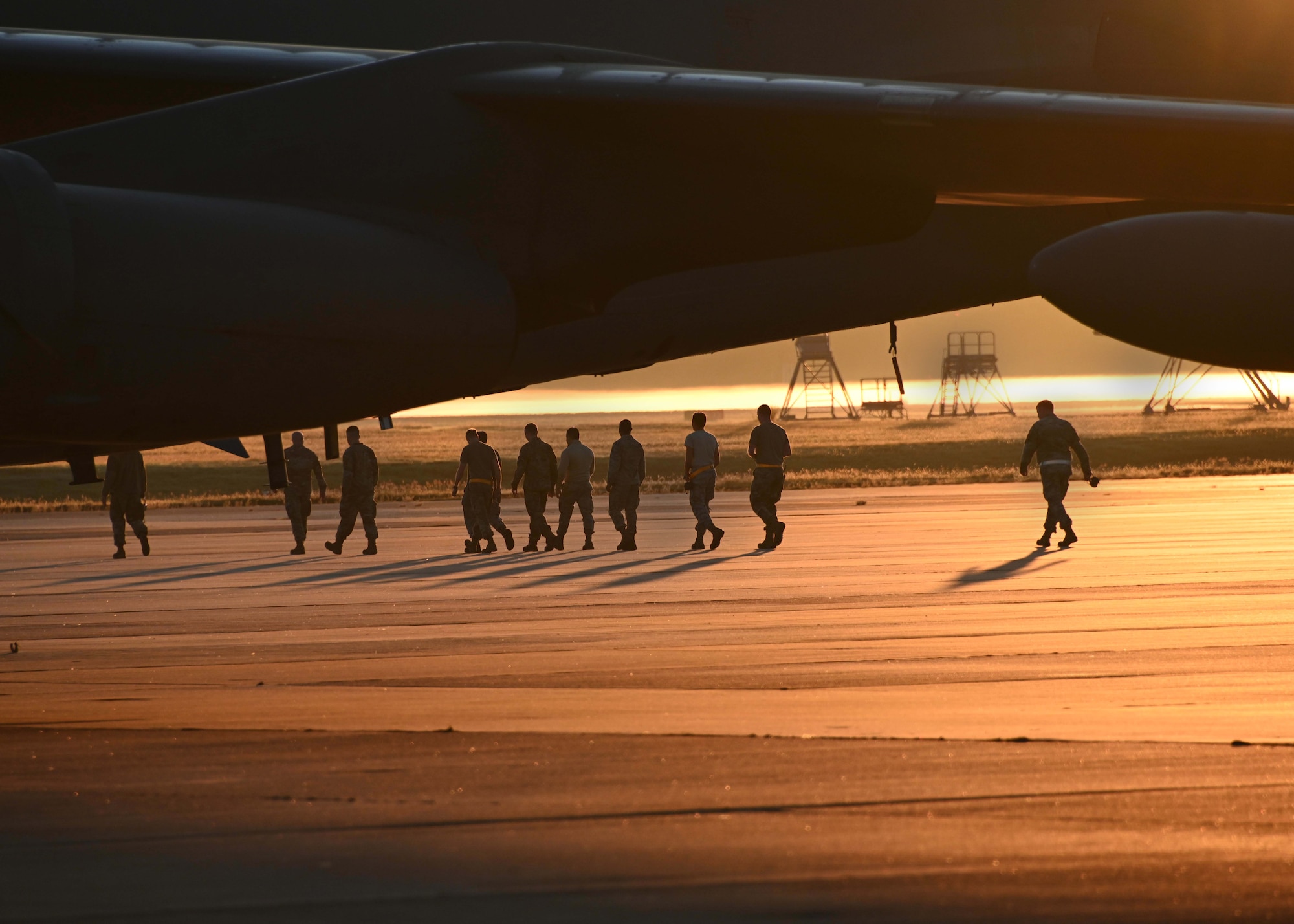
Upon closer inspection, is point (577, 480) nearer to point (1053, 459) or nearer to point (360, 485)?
point (360, 485)

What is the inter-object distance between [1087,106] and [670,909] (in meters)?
3.99

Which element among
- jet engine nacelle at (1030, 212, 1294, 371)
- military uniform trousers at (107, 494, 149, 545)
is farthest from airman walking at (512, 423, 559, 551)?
jet engine nacelle at (1030, 212, 1294, 371)

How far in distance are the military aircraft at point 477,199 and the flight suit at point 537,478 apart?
13472 millimetres

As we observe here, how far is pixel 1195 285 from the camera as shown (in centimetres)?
665

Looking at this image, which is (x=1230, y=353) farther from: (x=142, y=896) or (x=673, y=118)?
(x=142, y=896)

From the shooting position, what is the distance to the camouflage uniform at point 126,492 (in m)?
21.8

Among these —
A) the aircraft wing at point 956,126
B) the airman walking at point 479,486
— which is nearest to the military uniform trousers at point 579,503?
the airman walking at point 479,486

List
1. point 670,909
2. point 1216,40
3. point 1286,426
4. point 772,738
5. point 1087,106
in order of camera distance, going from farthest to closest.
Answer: point 1286,426, point 1216,40, point 772,738, point 1087,106, point 670,909

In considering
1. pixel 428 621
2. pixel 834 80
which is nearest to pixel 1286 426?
pixel 428 621

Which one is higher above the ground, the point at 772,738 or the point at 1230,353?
the point at 1230,353

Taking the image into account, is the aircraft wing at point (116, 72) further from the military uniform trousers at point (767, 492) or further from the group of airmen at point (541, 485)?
the military uniform trousers at point (767, 492)

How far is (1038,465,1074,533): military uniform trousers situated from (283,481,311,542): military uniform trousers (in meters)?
10.9

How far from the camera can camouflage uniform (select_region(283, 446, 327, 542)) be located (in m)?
22.4

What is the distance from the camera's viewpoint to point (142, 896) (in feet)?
16.6
